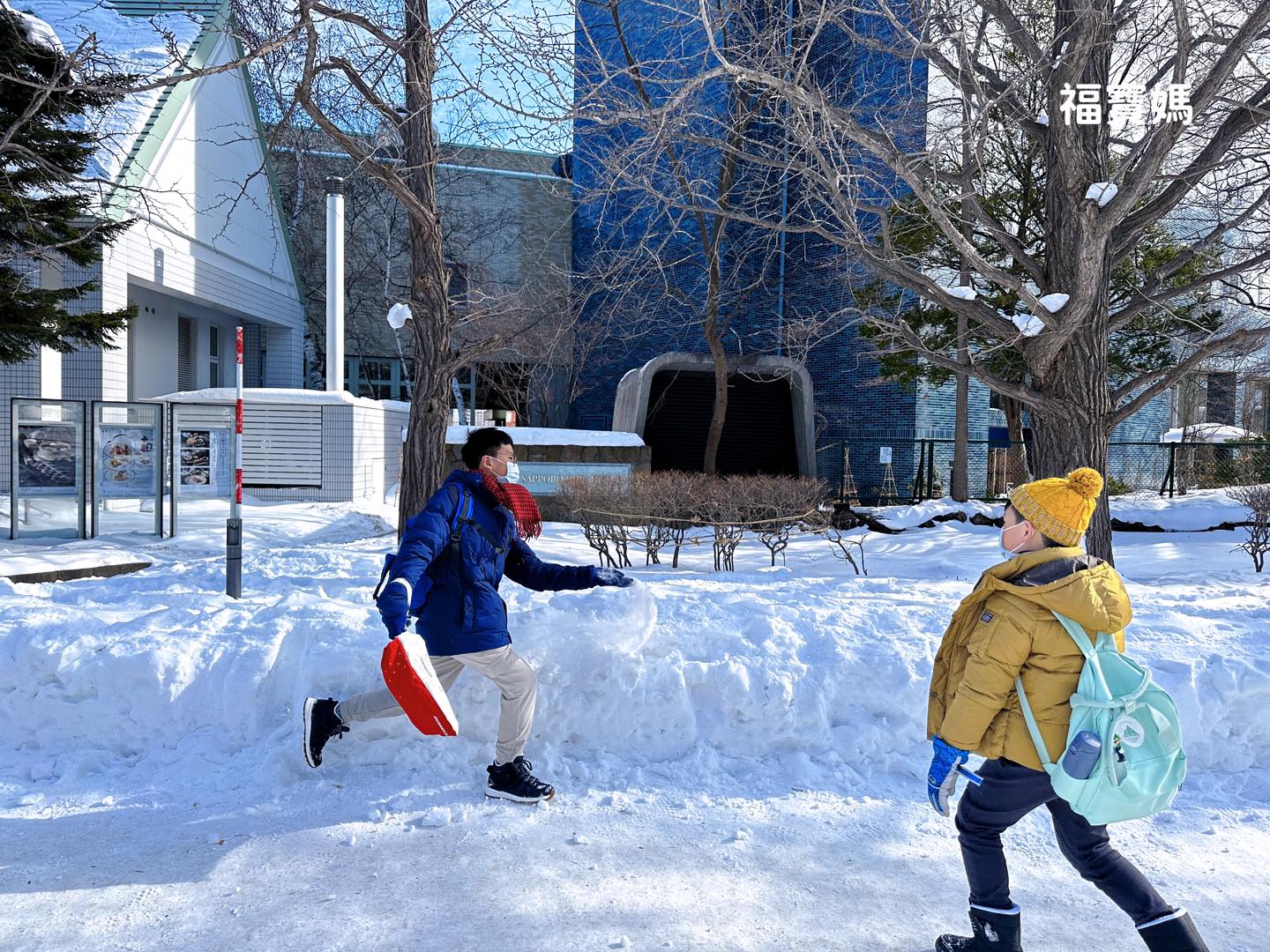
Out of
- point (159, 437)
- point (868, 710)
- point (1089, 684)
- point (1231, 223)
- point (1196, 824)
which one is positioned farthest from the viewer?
point (159, 437)

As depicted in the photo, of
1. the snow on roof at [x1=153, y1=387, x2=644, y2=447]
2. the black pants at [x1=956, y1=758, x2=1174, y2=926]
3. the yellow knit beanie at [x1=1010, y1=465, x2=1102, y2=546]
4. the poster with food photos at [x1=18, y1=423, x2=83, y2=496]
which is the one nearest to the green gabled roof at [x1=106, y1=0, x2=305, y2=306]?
the snow on roof at [x1=153, y1=387, x2=644, y2=447]

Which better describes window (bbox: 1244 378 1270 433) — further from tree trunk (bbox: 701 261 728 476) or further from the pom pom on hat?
the pom pom on hat

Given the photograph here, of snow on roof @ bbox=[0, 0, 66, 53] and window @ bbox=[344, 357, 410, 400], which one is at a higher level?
snow on roof @ bbox=[0, 0, 66, 53]

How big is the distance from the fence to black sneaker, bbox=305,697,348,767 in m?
18.0

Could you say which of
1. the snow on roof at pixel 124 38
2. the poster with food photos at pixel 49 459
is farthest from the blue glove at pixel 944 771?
the snow on roof at pixel 124 38

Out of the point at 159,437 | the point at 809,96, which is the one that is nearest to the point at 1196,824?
the point at 809,96

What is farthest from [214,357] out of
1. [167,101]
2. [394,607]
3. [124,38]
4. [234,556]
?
[394,607]

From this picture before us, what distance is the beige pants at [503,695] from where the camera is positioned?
13.6ft

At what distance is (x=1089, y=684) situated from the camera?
2.77 metres

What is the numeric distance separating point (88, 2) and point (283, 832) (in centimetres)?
2177

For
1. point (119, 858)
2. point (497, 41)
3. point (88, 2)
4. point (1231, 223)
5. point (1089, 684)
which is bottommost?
point (119, 858)

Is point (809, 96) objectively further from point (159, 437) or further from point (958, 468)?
point (958, 468)

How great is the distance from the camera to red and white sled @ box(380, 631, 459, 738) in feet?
12.0

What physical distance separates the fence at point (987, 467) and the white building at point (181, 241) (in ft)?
47.7
